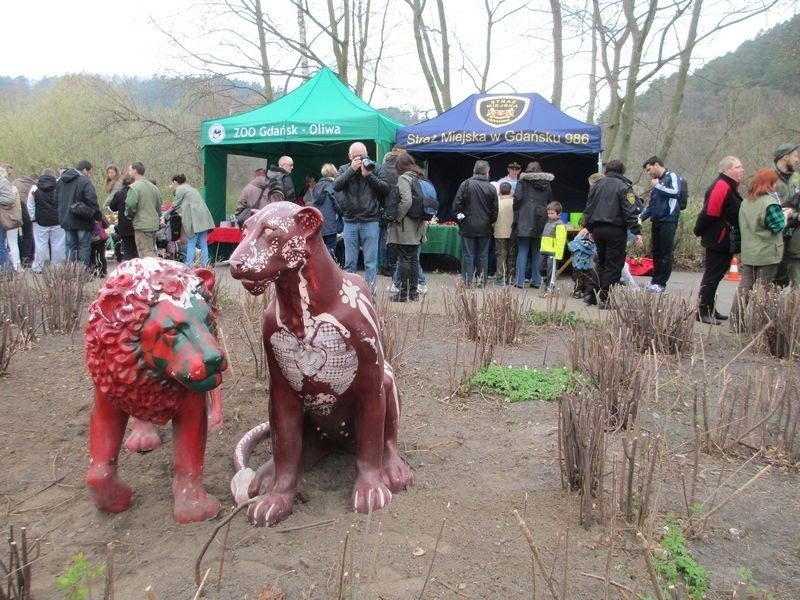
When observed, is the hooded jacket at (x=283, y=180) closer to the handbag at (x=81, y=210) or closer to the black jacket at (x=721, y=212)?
the handbag at (x=81, y=210)

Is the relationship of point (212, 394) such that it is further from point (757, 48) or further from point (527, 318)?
point (757, 48)

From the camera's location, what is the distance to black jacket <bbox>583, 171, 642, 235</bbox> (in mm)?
6613

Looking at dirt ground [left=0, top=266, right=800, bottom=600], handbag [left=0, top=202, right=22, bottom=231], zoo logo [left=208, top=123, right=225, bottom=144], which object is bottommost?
dirt ground [left=0, top=266, right=800, bottom=600]

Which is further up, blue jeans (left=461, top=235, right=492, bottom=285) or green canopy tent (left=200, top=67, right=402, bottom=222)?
green canopy tent (left=200, top=67, right=402, bottom=222)

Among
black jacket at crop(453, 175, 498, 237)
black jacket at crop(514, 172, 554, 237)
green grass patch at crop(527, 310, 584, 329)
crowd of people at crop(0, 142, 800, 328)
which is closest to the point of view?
green grass patch at crop(527, 310, 584, 329)

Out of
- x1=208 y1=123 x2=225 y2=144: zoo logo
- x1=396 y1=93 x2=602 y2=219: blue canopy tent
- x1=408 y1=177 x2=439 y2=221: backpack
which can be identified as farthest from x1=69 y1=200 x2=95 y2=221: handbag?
x1=396 y1=93 x2=602 y2=219: blue canopy tent

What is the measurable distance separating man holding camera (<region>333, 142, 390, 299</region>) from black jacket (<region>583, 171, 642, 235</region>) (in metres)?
2.38

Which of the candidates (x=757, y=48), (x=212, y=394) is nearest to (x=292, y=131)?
(x=212, y=394)

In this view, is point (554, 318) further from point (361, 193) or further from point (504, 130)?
point (504, 130)

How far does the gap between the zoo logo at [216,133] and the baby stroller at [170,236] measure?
4.91 feet

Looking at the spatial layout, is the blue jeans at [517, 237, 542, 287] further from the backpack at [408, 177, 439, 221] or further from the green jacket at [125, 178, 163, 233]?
the green jacket at [125, 178, 163, 233]

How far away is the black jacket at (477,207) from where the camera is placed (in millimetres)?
7758

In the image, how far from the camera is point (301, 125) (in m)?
9.46

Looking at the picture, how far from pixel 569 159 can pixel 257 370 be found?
9.39 metres
